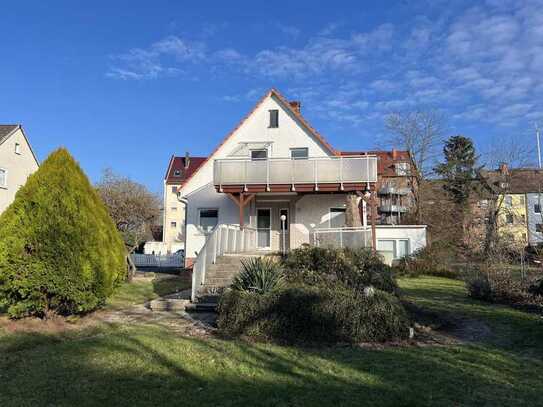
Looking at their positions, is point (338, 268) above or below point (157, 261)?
above

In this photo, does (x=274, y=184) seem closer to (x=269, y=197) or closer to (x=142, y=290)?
(x=269, y=197)

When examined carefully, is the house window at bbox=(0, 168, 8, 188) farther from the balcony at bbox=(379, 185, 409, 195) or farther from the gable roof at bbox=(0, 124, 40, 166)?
the balcony at bbox=(379, 185, 409, 195)

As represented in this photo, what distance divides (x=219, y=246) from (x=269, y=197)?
7424 millimetres

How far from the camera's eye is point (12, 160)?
33.3 m

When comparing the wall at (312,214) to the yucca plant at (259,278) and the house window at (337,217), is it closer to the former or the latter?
the house window at (337,217)

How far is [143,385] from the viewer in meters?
5.24

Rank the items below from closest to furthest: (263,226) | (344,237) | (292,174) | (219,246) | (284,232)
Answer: (219,246) < (344,237) < (292,174) < (284,232) < (263,226)

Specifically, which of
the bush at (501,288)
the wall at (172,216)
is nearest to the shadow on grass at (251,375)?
the bush at (501,288)

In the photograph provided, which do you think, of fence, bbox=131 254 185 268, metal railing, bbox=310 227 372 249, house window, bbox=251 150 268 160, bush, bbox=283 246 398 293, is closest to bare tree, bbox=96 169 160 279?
fence, bbox=131 254 185 268

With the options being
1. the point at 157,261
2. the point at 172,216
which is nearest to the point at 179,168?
the point at 172,216

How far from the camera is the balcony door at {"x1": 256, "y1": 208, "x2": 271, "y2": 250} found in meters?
22.4

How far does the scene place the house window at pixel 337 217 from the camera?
72.6ft

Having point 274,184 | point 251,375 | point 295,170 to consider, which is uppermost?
point 295,170

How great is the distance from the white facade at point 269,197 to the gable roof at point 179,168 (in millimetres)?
38378
